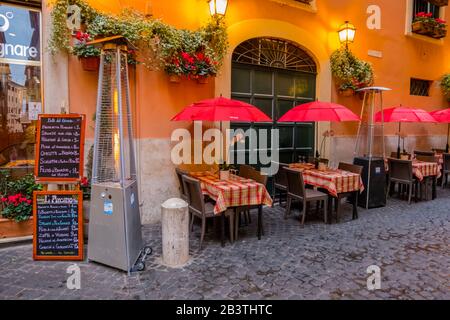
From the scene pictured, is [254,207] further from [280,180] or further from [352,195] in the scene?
[352,195]

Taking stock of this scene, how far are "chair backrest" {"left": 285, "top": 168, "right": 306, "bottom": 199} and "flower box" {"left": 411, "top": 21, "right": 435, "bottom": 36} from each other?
22.5 ft

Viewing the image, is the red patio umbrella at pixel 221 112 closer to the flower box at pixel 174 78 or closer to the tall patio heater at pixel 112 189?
the flower box at pixel 174 78

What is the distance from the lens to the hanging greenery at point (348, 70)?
25.8 feet

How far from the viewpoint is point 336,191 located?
232 inches

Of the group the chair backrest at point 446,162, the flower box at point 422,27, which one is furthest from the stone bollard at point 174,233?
the flower box at point 422,27

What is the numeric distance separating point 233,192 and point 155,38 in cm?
293

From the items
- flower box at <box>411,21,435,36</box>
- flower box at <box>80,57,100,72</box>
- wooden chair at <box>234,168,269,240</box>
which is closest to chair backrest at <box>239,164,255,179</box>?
wooden chair at <box>234,168,269,240</box>

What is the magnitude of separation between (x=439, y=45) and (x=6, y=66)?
1176 cm

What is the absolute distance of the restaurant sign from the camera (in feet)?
16.8

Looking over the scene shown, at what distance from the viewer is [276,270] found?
4082 millimetres

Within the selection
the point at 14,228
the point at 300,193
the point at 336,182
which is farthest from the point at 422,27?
the point at 14,228
